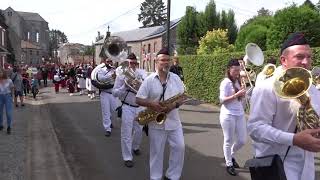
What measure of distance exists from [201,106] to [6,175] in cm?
1285

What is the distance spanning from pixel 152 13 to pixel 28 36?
36.2 metres

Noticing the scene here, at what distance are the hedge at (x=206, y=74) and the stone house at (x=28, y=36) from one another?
6875 centimetres

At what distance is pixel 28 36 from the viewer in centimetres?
13812

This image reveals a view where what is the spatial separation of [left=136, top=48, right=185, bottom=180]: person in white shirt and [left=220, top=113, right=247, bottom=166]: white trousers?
131cm

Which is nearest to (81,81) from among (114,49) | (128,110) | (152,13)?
(114,49)

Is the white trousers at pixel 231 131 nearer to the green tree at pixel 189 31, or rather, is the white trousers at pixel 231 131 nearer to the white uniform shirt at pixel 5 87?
the white uniform shirt at pixel 5 87

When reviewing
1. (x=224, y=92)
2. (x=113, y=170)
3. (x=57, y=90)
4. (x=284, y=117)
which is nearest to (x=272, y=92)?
(x=284, y=117)

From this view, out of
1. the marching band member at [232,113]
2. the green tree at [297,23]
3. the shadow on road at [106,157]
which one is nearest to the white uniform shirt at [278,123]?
the shadow on road at [106,157]

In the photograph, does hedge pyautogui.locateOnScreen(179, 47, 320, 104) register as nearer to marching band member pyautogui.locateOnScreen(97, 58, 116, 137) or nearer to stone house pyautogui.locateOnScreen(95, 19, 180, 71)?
marching band member pyautogui.locateOnScreen(97, 58, 116, 137)

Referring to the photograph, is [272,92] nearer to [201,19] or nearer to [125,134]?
[125,134]

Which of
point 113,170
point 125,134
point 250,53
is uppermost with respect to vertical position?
point 250,53

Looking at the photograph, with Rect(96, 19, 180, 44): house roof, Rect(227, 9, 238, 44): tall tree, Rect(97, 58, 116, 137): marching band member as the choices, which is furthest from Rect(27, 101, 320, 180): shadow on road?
Rect(96, 19, 180, 44): house roof

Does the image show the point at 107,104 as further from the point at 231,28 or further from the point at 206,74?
the point at 231,28

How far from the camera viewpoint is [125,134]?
8695mm
